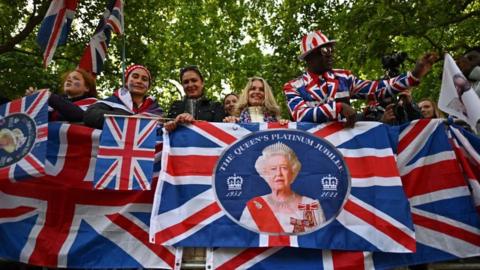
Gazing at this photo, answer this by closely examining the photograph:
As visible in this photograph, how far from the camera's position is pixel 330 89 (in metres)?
4.93

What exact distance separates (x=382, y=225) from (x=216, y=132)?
1.61 meters

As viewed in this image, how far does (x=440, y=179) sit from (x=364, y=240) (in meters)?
0.90

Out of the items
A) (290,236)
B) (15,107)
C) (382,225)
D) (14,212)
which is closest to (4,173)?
(14,212)

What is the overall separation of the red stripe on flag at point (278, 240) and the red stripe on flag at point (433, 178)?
117cm

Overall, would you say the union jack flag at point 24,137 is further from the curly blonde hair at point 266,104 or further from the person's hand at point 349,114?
the person's hand at point 349,114

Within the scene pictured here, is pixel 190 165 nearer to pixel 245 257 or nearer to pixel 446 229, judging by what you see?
pixel 245 257

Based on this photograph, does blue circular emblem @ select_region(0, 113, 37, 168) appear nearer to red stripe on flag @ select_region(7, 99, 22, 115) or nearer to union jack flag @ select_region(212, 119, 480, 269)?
red stripe on flag @ select_region(7, 99, 22, 115)

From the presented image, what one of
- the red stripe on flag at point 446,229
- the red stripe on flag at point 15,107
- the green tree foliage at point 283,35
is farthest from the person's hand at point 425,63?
the green tree foliage at point 283,35

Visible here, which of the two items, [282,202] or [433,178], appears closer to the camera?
[282,202]

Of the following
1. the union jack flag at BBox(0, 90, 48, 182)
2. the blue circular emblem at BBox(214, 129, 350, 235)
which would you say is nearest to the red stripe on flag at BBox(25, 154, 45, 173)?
the union jack flag at BBox(0, 90, 48, 182)

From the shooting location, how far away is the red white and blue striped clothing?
4.82 metres

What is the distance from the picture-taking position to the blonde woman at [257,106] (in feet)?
17.4

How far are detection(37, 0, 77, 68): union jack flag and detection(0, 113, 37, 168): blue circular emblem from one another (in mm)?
2389

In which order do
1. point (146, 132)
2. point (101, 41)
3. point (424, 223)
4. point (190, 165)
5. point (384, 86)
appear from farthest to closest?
point (101, 41) → point (384, 86) → point (146, 132) → point (190, 165) → point (424, 223)
